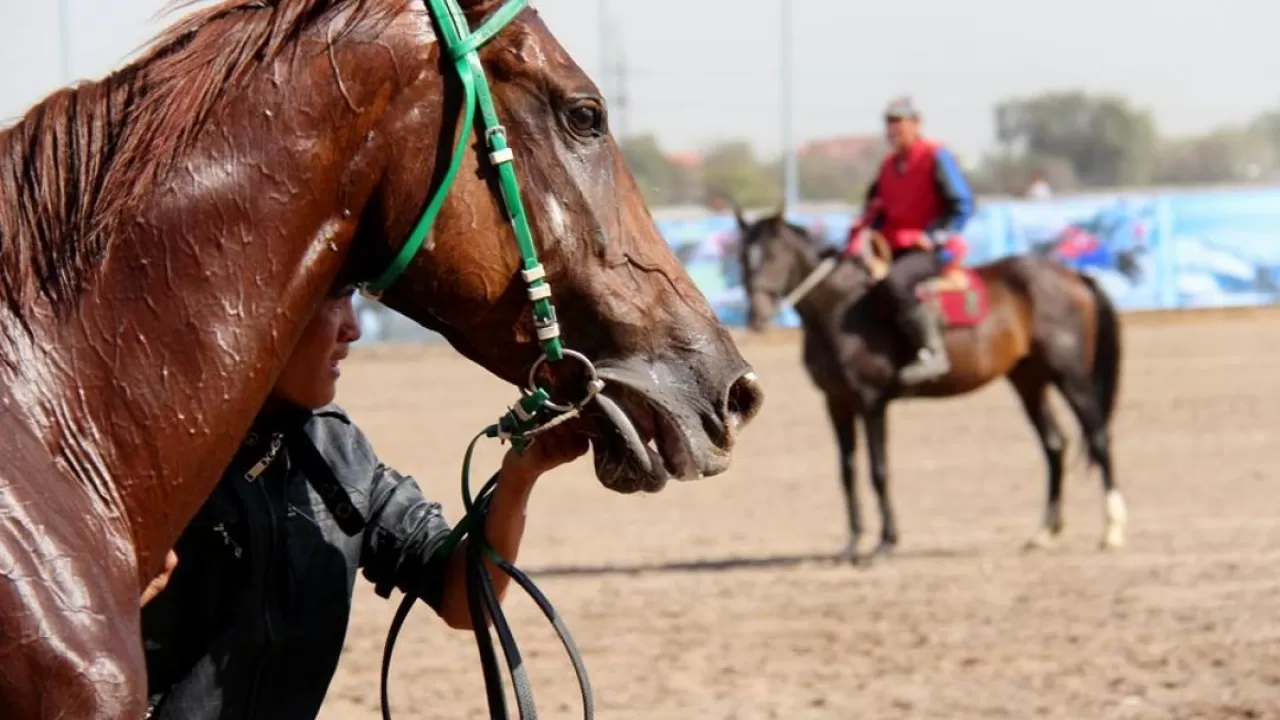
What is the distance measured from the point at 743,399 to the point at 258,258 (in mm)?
642

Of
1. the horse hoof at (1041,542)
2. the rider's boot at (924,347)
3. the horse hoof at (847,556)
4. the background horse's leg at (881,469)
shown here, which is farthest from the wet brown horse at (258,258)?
the rider's boot at (924,347)

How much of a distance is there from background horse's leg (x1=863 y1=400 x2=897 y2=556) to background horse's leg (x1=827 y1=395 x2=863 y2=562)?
109mm

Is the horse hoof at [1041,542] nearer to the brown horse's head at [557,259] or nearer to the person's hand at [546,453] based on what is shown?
the person's hand at [546,453]

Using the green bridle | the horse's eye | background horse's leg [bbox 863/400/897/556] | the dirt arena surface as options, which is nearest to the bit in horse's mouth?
the green bridle

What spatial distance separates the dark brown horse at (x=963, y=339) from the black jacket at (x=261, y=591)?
23.3 ft

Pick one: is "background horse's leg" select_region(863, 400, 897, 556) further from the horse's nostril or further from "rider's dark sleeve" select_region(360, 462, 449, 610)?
the horse's nostril

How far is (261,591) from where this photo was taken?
2.80 m

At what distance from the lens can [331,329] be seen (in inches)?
106

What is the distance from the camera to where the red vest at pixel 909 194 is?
418 inches

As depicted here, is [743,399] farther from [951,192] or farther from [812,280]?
[812,280]

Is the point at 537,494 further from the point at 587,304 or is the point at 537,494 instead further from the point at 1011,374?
the point at 587,304

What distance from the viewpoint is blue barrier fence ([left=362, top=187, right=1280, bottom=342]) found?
24562mm

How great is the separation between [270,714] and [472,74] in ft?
3.94

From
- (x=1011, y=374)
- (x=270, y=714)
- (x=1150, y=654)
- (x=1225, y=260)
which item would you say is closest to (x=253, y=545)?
(x=270, y=714)
